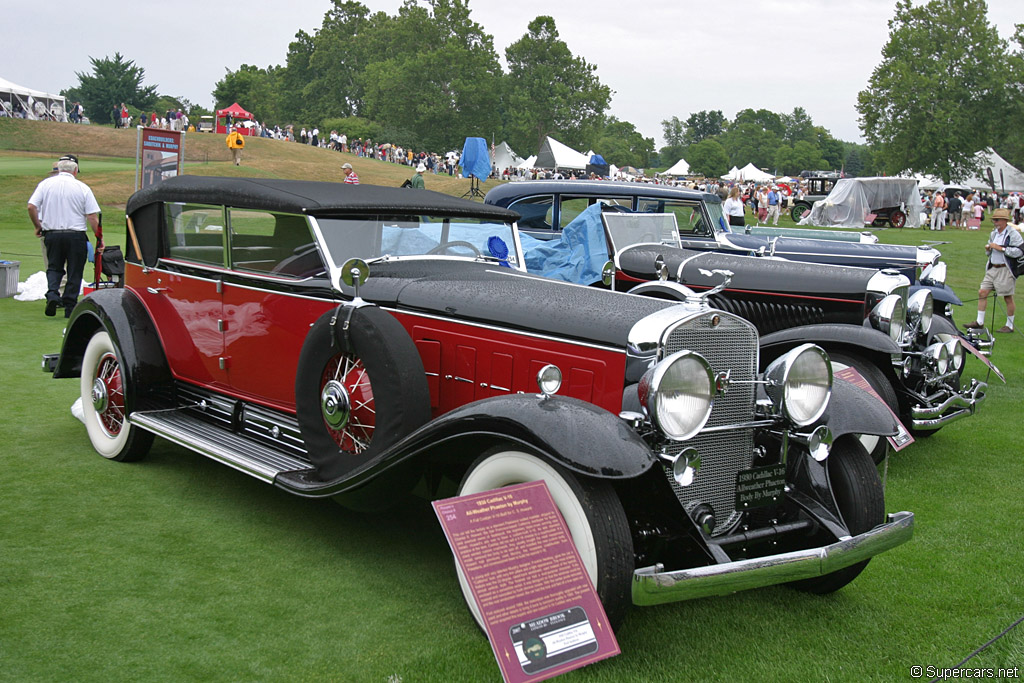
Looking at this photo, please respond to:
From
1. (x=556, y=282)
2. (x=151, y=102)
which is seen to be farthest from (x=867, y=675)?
(x=151, y=102)

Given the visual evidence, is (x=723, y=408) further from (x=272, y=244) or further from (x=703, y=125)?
(x=703, y=125)

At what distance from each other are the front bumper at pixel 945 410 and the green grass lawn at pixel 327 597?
1.68ft

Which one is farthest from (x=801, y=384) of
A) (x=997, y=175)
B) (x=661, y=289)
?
(x=997, y=175)

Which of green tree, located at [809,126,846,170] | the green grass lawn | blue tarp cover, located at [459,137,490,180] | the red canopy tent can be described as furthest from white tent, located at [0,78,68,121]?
green tree, located at [809,126,846,170]

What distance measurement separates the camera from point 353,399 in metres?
3.92

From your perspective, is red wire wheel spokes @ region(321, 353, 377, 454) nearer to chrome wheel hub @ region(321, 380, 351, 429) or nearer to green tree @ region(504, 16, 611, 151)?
chrome wheel hub @ region(321, 380, 351, 429)

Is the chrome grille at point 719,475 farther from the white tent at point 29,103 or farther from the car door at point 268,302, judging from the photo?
the white tent at point 29,103

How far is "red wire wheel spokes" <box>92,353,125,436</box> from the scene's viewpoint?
518 centimetres

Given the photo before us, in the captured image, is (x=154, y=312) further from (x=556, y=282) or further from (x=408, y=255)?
(x=556, y=282)

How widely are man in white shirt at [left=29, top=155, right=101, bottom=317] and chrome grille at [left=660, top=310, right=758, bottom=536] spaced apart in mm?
8003

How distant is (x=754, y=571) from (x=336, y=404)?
1962 millimetres

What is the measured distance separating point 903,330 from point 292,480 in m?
4.56

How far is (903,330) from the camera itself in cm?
622

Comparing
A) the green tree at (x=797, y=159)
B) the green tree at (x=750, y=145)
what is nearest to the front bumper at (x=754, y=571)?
the green tree at (x=797, y=159)
